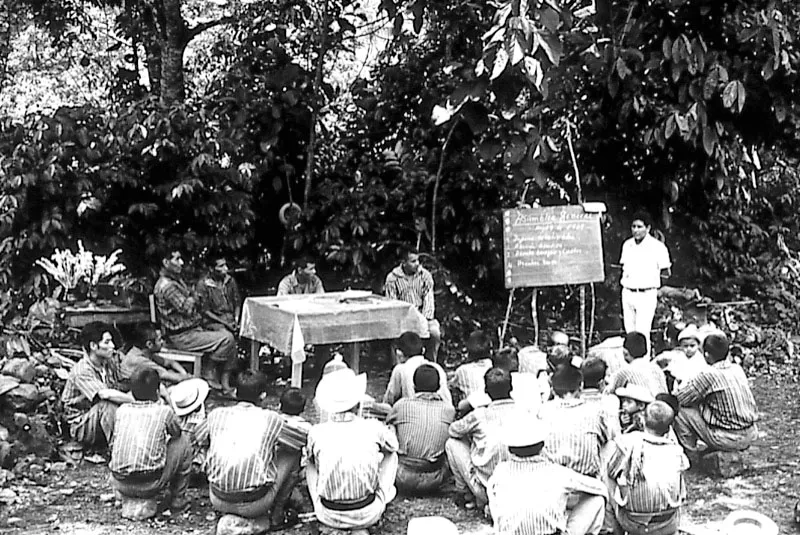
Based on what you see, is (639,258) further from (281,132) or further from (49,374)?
(49,374)

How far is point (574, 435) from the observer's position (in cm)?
545

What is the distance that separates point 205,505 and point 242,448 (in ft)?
3.29

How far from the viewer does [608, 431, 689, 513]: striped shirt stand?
5.02 meters

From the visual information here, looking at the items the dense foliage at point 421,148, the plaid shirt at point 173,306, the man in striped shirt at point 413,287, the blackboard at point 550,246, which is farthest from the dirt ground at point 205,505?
the man in striped shirt at point 413,287

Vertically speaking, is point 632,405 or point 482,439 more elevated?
point 632,405

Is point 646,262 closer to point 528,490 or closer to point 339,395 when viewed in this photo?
point 339,395

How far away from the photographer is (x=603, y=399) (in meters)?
5.67

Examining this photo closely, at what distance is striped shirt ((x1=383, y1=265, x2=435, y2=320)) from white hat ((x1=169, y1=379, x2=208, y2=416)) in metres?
3.12

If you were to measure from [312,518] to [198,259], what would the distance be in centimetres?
493

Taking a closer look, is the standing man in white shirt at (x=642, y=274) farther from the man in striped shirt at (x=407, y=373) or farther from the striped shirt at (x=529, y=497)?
the striped shirt at (x=529, y=497)

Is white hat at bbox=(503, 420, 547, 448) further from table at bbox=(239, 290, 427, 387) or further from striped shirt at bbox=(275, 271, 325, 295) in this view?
striped shirt at bbox=(275, 271, 325, 295)

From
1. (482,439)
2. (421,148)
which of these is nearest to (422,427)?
(482,439)

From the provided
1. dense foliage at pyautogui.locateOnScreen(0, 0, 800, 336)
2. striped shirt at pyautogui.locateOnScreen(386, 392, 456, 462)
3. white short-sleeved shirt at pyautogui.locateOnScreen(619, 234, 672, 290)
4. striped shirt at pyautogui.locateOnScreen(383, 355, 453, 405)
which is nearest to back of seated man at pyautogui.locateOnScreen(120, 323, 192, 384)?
dense foliage at pyautogui.locateOnScreen(0, 0, 800, 336)

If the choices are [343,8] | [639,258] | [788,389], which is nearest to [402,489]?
[639,258]
